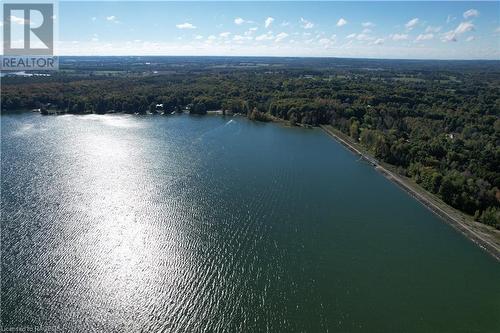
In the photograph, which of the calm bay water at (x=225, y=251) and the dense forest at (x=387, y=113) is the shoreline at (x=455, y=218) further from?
the dense forest at (x=387, y=113)

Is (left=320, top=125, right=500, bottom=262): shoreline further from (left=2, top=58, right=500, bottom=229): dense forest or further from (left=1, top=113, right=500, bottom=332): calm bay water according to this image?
(left=2, top=58, right=500, bottom=229): dense forest

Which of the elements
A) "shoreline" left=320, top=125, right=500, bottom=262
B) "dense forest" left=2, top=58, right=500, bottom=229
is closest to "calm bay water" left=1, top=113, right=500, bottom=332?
"shoreline" left=320, top=125, right=500, bottom=262

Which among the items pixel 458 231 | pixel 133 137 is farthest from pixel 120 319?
pixel 133 137

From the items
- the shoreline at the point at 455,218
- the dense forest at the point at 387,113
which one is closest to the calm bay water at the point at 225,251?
the shoreline at the point at 455,218

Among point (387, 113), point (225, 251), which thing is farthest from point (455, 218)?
point (387, 113)

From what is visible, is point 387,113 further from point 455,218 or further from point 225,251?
point 225,251

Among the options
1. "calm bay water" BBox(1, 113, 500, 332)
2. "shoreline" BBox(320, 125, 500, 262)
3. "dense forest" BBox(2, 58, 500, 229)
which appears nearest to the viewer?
"calm bay water" BBox(1, 113, 500, 332)

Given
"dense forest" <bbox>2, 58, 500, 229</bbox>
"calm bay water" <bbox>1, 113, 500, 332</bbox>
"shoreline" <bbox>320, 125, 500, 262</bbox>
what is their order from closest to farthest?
1. "calm bay water" <bbox>1, 113, 500, 332</bbox>
2. "shoreline" <bbox>320, 125, 500, 262</bbox>
3. "dense forest" <bbox>2, 58, 500, 229</bbox>
